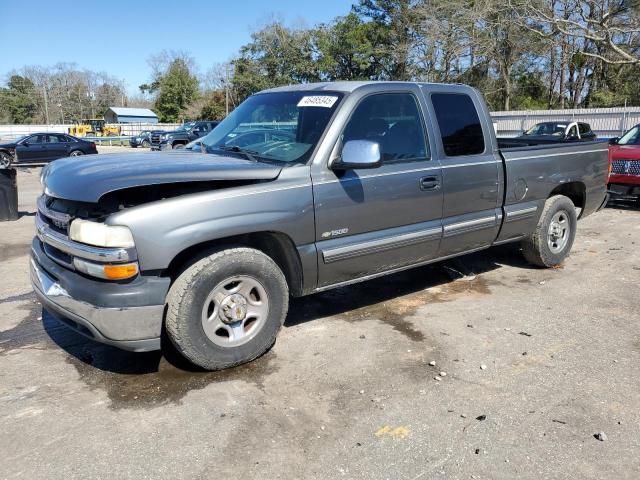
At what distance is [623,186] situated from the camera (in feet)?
32.9

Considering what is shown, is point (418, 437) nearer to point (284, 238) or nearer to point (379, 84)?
point (284, 238)

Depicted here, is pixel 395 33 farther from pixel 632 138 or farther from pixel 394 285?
pixel 394 285

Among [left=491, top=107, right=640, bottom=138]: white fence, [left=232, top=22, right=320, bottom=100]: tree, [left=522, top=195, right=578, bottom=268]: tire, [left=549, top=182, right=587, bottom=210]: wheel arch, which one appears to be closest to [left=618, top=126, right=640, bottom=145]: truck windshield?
[left=549, top=182, right=587, bottom=210]: wheel arch

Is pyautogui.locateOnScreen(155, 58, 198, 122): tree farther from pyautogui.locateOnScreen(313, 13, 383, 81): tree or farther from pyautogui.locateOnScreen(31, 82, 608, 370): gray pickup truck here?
pyautogui.locateOnScreen(31, 82, 608, 370): gray pickup truck

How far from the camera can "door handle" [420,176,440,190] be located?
14.4 feet

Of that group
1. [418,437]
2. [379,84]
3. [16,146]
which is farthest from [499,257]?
[16,146]

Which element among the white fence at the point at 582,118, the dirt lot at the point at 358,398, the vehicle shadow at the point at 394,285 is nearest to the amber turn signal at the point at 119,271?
the dirt lot at the point at 358,398

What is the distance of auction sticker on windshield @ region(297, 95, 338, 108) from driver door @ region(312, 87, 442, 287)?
0.21 m

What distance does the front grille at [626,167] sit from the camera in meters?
9.80

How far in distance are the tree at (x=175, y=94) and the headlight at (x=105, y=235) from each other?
70.1 metres

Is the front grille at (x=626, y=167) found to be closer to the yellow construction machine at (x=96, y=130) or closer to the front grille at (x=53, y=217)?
the front grille at (x=53, y=217)

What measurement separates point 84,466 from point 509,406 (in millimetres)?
2393

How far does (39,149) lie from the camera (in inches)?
894

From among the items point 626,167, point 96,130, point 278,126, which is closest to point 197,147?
point 278,126
